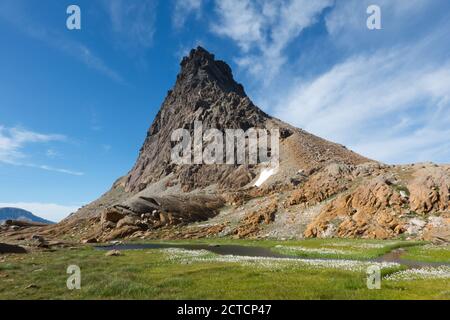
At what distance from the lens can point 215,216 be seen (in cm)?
11869

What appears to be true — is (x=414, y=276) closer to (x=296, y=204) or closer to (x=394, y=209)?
(x=394, y=209)

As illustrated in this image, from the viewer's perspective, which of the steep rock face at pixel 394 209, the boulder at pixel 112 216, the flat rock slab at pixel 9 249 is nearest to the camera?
the flat rock slab at pixel 9 249

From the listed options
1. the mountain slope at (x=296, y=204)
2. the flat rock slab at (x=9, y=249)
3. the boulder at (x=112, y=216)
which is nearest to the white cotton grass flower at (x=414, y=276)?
the mountain slope at (x=296, y=204)

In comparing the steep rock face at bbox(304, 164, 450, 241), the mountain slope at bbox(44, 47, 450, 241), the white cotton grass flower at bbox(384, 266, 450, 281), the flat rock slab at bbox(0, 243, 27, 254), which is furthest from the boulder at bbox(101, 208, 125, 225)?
the white cotton grass flower at bbox(384, 266, 450, 281)

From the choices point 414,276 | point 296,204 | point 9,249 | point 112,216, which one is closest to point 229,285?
point 414,276

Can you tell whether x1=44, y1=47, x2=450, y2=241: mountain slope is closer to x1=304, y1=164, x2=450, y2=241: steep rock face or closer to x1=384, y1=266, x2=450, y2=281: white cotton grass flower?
x1=304, y1=164, x2=450, y2=241: steep rock face

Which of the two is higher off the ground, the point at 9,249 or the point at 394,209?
the point at 394,209

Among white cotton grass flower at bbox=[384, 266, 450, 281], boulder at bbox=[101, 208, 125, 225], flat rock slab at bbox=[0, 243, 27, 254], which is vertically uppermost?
boulder at bbox=[101, 208, 125, 225]

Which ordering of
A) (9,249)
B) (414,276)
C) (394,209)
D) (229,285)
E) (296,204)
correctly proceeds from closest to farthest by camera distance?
1. (229,285)
2. (414,276)
3. (9,249)
4. (394,209)
5. (296,204)

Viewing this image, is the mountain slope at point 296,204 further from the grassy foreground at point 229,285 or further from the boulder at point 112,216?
the grassy foreground at point 229,285

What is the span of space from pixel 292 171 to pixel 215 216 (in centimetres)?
3795

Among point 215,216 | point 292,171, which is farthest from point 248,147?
point 215,216

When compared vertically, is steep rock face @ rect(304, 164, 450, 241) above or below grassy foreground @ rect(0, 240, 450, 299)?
above
